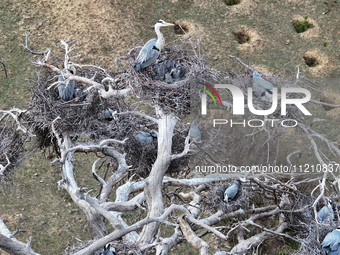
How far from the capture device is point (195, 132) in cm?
661

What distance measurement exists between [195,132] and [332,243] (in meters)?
2.47

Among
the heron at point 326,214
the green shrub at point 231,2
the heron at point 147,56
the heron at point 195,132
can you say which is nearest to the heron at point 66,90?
the heron at point 147,56

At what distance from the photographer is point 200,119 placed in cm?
642

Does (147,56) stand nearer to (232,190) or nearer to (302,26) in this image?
(232,190)

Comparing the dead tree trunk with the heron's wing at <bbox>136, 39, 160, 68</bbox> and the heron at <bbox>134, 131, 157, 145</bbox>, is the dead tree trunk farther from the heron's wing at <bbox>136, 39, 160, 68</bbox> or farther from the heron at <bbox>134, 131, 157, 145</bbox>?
the heron at <bbox>134, 131, 157, 145</bbox>

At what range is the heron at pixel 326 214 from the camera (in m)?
5.57

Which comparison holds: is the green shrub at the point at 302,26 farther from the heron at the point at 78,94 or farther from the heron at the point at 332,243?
the heron at the point at 332,243

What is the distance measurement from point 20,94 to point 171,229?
5073 mm

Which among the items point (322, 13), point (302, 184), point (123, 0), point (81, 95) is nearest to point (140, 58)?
point (81, 95)

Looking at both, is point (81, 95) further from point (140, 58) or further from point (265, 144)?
point (265, 144)

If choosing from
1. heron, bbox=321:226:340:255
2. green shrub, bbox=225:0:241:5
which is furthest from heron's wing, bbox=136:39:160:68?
green shrub, bbox=225:0:241:5

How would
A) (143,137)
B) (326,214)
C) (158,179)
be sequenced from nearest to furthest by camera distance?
(158,179)
(326,214)
(143,137)

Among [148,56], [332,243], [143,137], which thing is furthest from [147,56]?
[332,243]

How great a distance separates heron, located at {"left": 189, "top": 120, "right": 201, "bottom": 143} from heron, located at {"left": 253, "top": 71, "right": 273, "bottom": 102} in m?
1.06
